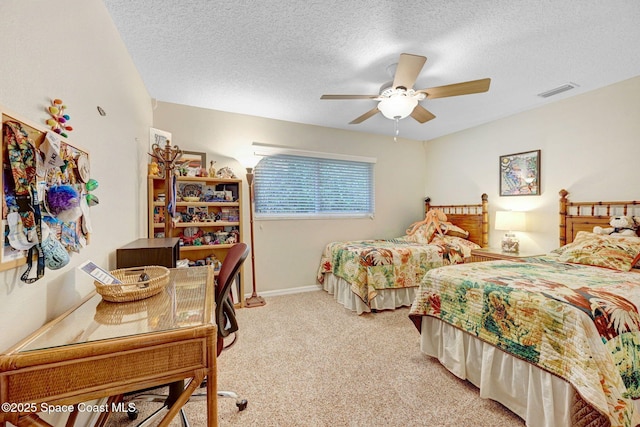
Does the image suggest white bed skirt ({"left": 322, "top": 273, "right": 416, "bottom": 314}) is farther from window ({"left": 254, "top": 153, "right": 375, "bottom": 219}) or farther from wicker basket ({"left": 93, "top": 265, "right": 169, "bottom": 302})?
wicker basket ({"left": 93, "top": 265, "right": 169, "bottom": 302})

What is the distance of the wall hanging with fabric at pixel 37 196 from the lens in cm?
77

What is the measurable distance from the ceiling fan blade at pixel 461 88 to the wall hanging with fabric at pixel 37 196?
2361mm

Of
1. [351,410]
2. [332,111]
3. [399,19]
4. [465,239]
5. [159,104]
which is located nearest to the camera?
[351,410]

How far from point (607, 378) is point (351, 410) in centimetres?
123

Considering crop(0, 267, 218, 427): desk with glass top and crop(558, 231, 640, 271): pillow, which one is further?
crop(558, 231, 640, 271): pillow

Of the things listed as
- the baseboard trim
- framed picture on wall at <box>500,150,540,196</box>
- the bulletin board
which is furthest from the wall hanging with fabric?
framed picture on wall at <box>500,150,540,196</box>

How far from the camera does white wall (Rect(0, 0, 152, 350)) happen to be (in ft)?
2.71

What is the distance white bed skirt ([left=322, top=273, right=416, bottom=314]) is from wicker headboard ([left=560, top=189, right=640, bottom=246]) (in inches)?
72.5

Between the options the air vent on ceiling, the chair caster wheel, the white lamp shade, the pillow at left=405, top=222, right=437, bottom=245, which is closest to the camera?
the chair caster wheel

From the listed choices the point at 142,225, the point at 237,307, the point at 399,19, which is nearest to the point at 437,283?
the point at 399,19

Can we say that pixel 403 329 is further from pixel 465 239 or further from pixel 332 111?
pixel 332 111

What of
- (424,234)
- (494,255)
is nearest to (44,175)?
(494,255)

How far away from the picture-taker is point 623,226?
2.42m

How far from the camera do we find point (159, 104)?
3.07 metres
